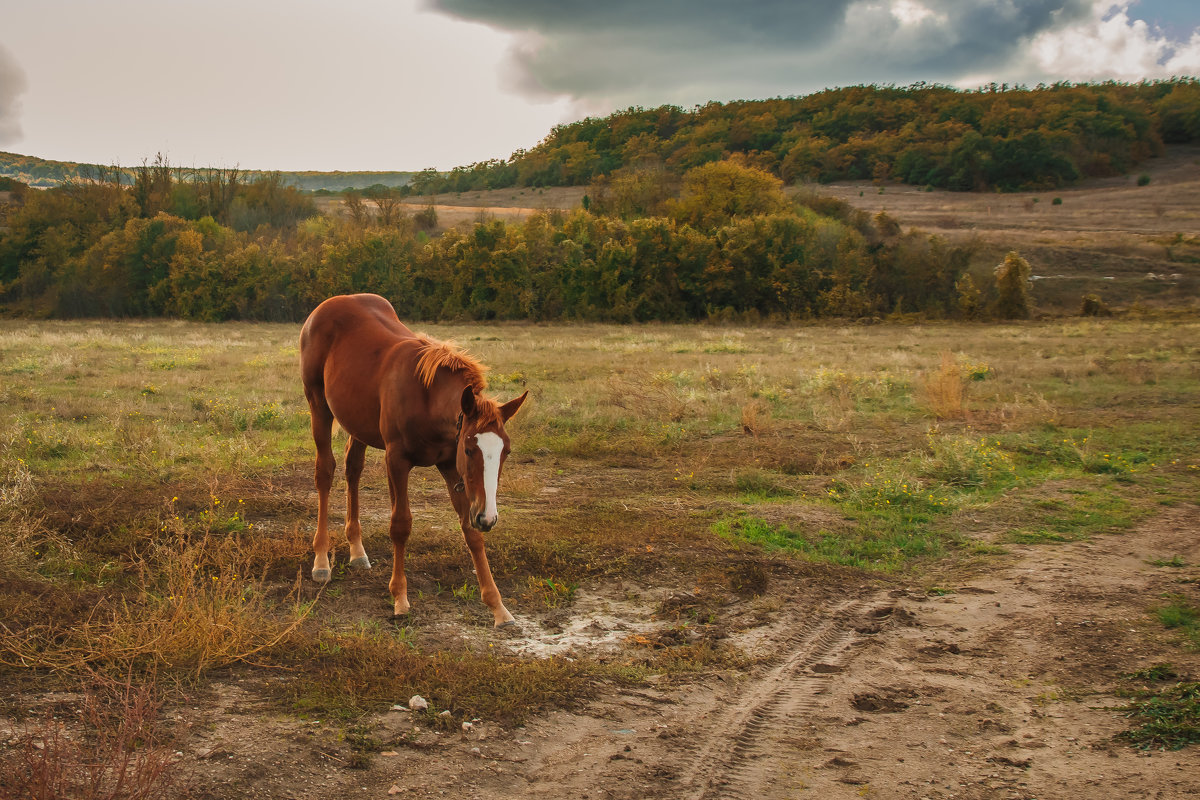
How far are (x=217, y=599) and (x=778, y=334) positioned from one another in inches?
1391

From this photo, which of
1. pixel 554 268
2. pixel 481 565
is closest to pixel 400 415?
pixel 481 565

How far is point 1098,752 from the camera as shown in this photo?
4.16 m

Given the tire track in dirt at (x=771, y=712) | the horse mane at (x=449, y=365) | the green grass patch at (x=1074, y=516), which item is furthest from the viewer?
the green grass patch at (x=1074, y=516)

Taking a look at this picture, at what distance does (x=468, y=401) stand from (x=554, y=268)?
46.2 m

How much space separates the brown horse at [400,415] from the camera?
5477 mm

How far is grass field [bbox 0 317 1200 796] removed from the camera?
16.1 ft

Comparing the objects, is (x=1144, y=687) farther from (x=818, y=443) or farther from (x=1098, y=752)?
(x=818, y=443)

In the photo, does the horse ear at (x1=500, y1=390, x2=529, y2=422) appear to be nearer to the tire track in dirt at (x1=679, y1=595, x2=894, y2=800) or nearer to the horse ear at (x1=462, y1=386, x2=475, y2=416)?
the horse ear at (x1=462, y1=386, x2=475, y2=416)

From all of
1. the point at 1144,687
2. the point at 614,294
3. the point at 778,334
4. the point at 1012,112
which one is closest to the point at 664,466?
the point at 1144,687

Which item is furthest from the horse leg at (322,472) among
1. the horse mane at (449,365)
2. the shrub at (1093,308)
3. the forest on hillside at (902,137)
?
the forest on hillside at (902,137)

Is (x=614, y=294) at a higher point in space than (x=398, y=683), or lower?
higher

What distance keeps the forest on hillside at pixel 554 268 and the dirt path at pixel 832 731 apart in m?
42.9

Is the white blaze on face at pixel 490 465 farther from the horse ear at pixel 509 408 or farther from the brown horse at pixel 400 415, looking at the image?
the horse ear at pixel 509 408

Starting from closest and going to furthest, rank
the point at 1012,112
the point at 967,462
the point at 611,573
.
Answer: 1. the point at 611,573
2. the point at 967,462
3. the point at 1012,112
